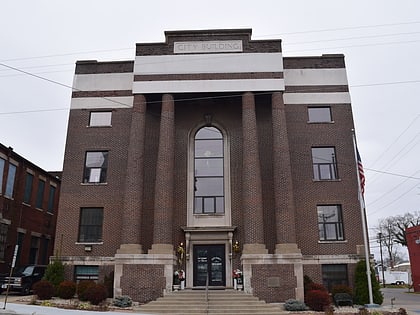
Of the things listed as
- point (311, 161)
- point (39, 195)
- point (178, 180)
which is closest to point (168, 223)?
point (178, 180)

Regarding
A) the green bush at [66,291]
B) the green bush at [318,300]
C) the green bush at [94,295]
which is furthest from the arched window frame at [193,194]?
the green bush at [66,291]

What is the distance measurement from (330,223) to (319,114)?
7.38 metres

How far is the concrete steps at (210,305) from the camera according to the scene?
1919cm

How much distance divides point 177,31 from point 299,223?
48.4 ft

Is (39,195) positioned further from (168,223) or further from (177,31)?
(177,31)

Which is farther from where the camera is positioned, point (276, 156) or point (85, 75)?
point (85, 75)

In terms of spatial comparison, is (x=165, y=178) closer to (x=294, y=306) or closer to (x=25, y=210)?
(x=294, y=306)

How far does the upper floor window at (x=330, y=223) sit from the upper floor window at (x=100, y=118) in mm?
15016

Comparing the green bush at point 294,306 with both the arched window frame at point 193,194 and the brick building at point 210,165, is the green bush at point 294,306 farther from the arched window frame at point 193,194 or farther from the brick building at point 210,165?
the arched window frame at point 193,194

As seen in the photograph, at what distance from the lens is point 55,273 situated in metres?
23.5

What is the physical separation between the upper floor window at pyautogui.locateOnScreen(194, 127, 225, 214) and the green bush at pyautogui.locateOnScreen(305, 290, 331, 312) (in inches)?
304

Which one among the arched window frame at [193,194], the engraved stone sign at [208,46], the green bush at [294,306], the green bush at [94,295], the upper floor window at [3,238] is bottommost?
the green bush at [294,306]

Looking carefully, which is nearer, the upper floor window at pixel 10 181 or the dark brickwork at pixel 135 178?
the dark brickwork at pixel 135 178

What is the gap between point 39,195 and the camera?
108 ft
